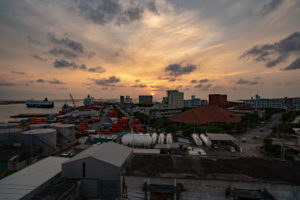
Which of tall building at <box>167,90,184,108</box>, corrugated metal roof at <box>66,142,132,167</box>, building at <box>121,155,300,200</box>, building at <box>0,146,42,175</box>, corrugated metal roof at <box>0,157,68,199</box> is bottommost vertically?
building at <box>0,146,42,175</box>

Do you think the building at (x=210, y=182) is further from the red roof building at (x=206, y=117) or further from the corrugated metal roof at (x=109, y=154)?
the red roof building at (x=206, y=117)

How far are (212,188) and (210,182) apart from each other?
0.55 meters

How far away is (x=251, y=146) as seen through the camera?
32781 millimetres

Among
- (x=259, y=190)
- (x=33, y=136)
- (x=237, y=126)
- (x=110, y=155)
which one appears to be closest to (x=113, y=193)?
(x=110, y=155)

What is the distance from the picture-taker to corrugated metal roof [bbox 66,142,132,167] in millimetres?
15053

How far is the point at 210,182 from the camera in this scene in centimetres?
1305

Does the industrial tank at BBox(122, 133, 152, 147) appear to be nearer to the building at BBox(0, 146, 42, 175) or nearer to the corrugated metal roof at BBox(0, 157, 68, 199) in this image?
the corrugated metal roof at BBox(0, 157, 68, 199)

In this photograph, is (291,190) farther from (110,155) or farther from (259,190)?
(110,155)

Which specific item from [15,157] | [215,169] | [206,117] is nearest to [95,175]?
[215,169]

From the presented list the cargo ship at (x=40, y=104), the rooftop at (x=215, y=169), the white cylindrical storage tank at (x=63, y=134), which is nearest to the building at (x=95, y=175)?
the rooftop at (x=215, y=169)

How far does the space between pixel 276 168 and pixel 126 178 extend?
16007 millimetres

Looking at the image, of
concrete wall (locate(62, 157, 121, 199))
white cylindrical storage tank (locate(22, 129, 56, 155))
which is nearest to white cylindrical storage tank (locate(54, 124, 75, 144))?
white cylindrical storage tank (locate(22, 129, 56, 155))

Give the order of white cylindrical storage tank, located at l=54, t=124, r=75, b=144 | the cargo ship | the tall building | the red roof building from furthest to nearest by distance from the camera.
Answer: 1. the cargo ship
2. the tall building
3. the red roof building
4. white cylindrical storage tank, located at l=54, t=124, r=75, b=144

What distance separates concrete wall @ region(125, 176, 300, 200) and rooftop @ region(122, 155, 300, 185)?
39 centimetres
